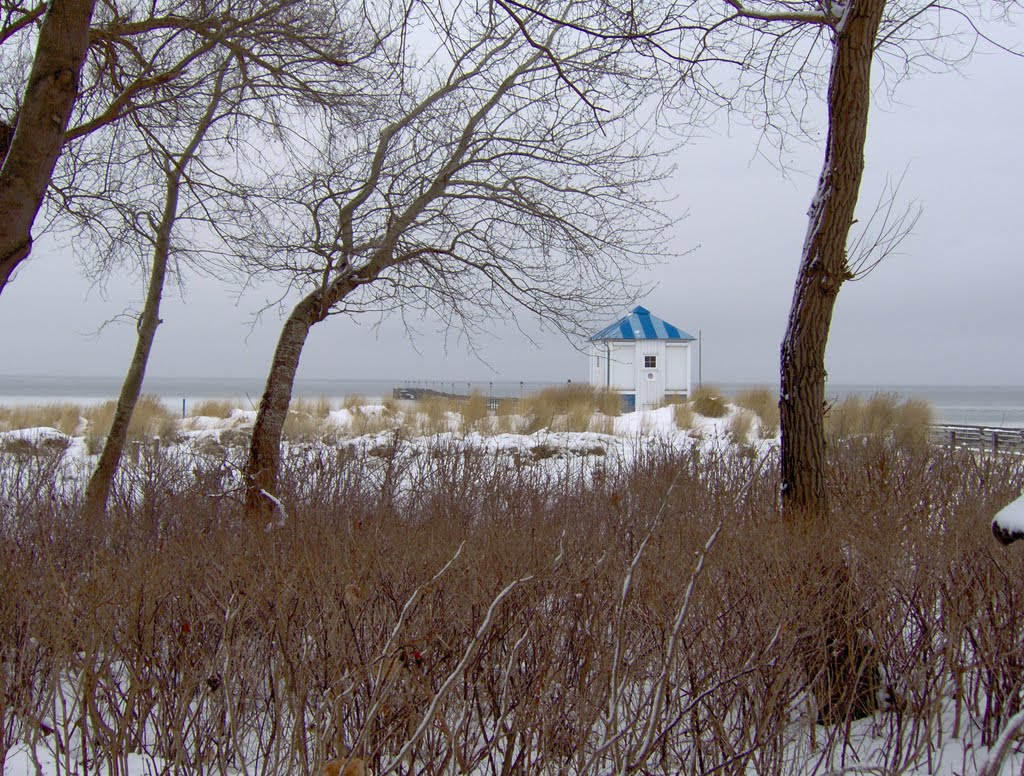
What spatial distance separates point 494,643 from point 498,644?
1.29ft

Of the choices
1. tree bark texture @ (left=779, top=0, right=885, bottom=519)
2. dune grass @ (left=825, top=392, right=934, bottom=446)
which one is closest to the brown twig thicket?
tree bark texture @ (left=779, top=0, right=885, bottom=519)

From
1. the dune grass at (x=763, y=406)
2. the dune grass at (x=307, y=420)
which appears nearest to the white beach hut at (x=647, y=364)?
the dune grass at (x=763, y=406)

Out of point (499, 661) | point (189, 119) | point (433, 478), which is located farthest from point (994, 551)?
point (189, 119)

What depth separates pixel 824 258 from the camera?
681cm

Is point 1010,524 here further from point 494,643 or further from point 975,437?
point 975,437

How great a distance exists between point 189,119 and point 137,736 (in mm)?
6994

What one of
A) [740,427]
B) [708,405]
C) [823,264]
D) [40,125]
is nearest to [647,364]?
[708,405]

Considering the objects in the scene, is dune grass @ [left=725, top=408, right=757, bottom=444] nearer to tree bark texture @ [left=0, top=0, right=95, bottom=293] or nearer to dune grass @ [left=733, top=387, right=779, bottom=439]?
dune grass @ [left=733, top=387, right=779, bottom=439]

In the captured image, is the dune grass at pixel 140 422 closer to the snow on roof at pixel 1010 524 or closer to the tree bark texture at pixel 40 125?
the tree bark texture at pixel 40 125

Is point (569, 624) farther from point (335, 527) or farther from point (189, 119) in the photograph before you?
point (189, 119)

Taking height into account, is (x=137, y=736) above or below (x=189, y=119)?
below

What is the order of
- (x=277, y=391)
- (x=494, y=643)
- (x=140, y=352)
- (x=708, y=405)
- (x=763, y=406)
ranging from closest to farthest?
1. (x=494, y=643)
2. (x=277, y=391)
3. (x=140, y=352)
4. (x=763, y=406)
5. (x=708, y=405)

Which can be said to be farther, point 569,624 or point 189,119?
point 189,119

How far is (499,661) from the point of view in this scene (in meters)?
3.73
